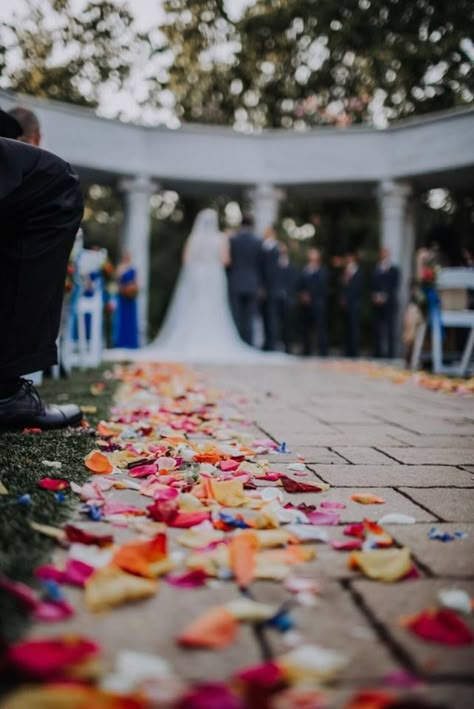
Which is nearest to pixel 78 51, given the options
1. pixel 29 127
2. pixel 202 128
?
pixel 202 128

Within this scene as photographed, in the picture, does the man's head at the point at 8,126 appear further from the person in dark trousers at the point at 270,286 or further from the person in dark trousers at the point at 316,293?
the person in dark trousers at the point at 316,293

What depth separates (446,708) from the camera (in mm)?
804

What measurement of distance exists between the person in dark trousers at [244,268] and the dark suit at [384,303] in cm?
251

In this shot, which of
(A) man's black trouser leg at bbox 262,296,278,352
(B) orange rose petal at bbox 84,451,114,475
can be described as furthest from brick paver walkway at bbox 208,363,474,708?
(A) man's black trouser leg at bbox 262,296,278,352

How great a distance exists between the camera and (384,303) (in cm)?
1183

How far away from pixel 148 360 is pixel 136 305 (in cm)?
265

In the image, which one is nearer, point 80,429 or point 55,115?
point 80,429

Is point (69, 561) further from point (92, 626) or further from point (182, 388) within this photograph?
point (182, 388)

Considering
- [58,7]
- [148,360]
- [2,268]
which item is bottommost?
[148,360]

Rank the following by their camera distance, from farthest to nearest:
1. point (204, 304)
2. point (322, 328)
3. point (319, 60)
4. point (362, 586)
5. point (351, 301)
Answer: point (319, 60) < point (322, 328) < point (351, 301) < point (204, 304) < point (362, 586)

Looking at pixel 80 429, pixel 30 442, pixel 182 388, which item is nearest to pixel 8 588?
pixel 30 442

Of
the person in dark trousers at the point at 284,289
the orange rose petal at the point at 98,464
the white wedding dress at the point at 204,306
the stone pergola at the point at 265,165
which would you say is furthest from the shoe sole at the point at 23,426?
the stone pergola at the point at 265,165

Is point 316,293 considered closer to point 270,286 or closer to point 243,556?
point 270,286

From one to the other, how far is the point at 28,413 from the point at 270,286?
8.79m
